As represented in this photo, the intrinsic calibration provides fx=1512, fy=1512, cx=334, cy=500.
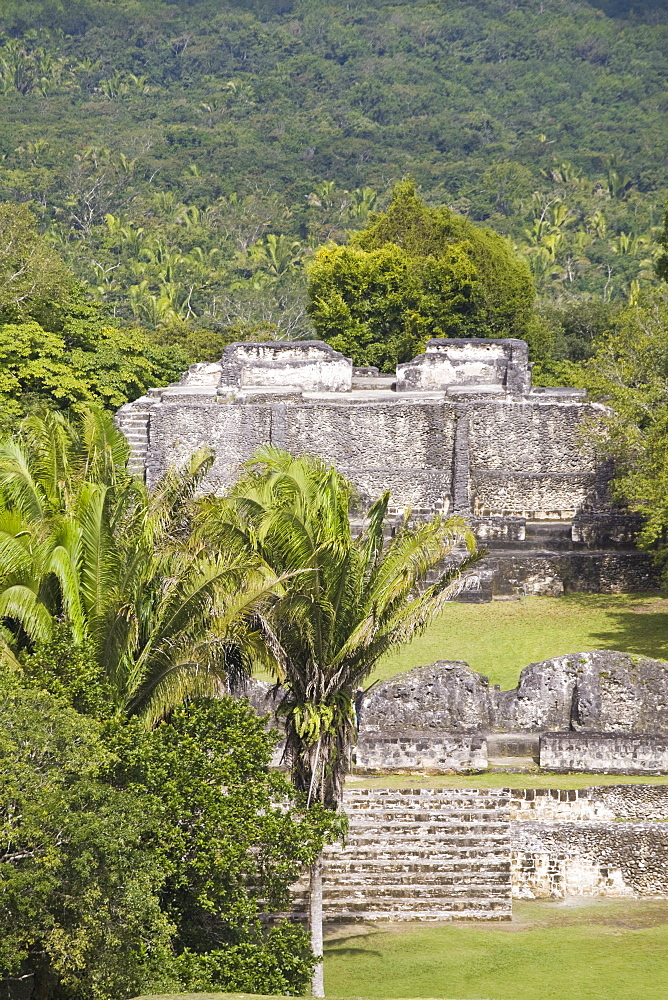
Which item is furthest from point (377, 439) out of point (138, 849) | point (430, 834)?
point (138, 849)

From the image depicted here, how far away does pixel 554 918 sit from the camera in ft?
48.9

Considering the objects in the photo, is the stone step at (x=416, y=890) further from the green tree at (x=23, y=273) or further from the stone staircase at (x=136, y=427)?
the green tree at (x=23, y=273)

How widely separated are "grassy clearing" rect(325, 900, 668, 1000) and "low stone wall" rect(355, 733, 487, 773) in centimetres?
221

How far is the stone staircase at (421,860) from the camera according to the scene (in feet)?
49.4

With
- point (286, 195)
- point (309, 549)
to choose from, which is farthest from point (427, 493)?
point (286, 195)

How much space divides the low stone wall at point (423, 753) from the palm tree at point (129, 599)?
410 cm

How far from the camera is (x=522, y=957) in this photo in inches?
543

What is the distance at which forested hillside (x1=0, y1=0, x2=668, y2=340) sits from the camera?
263 ft

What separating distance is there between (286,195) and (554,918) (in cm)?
8420

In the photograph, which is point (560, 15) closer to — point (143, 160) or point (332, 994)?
point (143, 160)

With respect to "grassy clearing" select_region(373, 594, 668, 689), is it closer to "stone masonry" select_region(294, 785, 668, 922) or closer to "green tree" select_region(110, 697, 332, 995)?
"stone masonry" select_region(294, 785, 668, 922)

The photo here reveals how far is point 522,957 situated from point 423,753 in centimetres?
374

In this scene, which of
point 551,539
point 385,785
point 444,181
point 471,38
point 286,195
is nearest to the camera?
point 385,785

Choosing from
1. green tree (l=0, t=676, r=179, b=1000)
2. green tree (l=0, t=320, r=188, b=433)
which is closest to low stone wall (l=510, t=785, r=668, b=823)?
green tree (l=0, t=676, r=179, b=1000)
